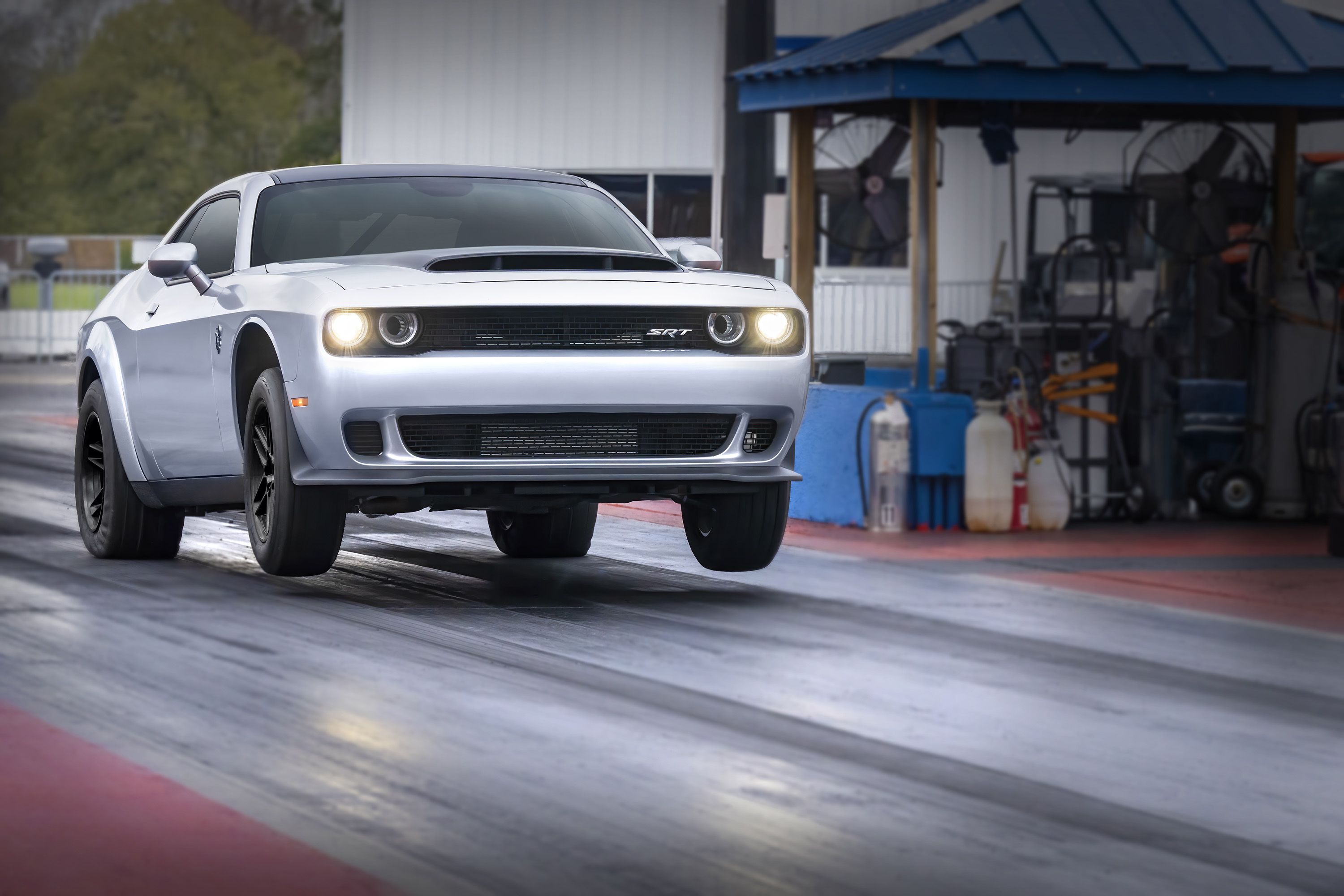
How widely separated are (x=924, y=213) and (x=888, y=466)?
154 cm

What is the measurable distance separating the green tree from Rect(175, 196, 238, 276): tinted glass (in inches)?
3187

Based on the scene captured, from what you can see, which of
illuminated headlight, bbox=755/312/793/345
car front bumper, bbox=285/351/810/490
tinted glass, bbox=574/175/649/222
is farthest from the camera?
tinted glass, bbox=574/175/649/222

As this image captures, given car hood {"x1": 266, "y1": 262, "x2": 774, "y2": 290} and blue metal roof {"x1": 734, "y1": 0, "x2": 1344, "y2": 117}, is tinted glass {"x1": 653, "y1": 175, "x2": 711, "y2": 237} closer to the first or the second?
blue metal roof {"x1": 734, "y1": 0, "x2": 1344, "y2": 117}

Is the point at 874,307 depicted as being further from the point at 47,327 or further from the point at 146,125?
the point at 146,125

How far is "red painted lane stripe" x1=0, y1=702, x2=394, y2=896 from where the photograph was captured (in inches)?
201

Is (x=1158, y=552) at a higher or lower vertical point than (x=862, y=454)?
lower

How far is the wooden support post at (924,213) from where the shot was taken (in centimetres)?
1355

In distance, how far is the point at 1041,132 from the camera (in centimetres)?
→ 2908

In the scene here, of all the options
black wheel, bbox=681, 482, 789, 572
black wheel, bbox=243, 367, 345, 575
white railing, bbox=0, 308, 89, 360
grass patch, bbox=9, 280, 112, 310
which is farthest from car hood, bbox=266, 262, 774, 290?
white railing, bbox=0, 308, 89, 360

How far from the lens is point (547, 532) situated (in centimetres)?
1139

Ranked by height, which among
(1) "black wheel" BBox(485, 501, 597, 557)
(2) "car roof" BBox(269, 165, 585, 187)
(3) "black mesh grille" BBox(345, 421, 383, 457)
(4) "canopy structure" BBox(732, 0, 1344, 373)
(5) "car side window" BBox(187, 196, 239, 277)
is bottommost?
(1) "black wheel" BBox(485, 501, 597, 557)

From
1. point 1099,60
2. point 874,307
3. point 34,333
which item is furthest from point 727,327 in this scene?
point 34,333

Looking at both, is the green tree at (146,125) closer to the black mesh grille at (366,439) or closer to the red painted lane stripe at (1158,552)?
the red painted lane stripe at (1158,552)

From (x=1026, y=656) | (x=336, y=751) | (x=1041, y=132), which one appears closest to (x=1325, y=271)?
(x=1026, y=656)
